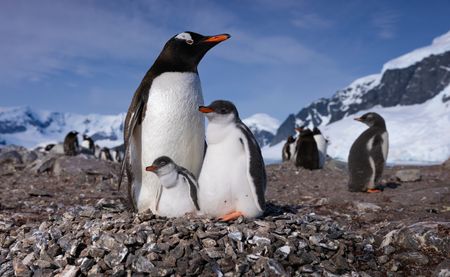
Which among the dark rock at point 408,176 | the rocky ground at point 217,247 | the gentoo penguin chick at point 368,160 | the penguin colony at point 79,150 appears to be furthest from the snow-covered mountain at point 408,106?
the rocky ground at point 217,247

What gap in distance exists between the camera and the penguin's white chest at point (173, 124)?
4656 mm

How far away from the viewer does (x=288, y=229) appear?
382 cm

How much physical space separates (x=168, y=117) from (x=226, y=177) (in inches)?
40.1

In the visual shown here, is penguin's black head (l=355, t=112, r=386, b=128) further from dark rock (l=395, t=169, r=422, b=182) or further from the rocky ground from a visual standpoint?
the rocky ground

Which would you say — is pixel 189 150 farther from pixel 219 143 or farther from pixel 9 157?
pixel 9 157

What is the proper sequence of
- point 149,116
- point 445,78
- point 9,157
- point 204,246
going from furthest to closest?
point 445,78 → point 9,157 → point 149,116 → point 204,246

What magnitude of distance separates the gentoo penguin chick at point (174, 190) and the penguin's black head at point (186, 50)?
3.31 feet

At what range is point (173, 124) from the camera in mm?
4660

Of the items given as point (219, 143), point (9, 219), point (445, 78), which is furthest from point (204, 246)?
point (445, 78)

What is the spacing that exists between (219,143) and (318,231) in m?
1.10

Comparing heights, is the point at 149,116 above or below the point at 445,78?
below

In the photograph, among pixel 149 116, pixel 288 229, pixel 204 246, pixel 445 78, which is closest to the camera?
pixel 204 246

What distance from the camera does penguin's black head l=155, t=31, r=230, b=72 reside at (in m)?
4.79

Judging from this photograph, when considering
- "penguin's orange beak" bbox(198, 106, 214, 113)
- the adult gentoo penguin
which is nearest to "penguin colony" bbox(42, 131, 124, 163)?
the adult gentoo penguin
